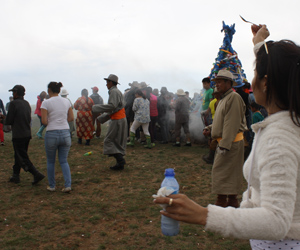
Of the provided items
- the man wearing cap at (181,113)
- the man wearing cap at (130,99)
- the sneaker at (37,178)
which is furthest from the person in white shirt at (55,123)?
the man wearing cap at (130,99)

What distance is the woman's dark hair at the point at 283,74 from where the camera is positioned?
45.6 inches

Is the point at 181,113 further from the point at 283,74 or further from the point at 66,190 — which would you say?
the point at 283,74

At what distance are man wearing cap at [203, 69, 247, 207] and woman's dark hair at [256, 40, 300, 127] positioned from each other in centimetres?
280

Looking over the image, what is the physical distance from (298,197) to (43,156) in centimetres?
856

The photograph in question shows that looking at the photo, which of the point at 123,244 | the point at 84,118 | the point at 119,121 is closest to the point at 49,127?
the point at 119,121

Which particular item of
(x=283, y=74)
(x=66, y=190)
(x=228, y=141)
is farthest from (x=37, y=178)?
(x=283, y=74)

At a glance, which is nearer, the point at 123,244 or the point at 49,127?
the point at 123,244

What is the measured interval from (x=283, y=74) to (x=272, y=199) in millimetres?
512

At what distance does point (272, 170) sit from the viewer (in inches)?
42.0

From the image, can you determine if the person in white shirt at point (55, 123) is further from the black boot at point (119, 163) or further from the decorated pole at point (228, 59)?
the decorated pole at point (228, 59)

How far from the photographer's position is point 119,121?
6.67 meters

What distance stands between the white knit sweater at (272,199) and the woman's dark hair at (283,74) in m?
0.11

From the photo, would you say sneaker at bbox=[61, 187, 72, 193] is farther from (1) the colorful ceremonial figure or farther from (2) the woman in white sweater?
(1) the colorful ceremonial figure

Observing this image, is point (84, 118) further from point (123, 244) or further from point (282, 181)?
point (282, 181)
